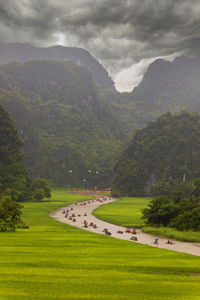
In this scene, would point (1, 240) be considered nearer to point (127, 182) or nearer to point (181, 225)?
point (181, 225)

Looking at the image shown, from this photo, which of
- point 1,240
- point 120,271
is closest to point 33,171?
point 1,240

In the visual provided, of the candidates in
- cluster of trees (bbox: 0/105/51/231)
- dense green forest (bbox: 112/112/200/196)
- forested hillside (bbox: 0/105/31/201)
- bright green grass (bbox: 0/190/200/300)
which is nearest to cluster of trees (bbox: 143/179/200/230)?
bright green grass (bbox: 0/190/200/300)

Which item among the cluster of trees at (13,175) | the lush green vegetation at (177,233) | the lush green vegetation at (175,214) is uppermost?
the cluster of trees at (13,175)

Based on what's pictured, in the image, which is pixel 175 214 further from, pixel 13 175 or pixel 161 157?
pixel 161 157

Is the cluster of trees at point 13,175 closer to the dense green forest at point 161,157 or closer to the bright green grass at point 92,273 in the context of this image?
the dense green forest at point 161,157

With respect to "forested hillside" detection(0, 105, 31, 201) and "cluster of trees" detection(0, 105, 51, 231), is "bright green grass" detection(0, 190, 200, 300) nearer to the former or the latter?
"cluster of trees" detection(0, 105, 51, 231)

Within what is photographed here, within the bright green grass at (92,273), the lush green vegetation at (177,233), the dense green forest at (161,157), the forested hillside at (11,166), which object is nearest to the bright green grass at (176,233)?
the lush green vegetation at (177,233)

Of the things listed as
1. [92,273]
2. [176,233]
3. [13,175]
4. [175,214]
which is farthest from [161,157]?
[92,273]
